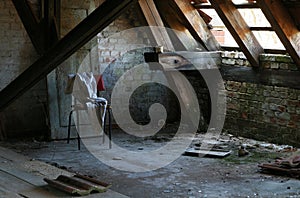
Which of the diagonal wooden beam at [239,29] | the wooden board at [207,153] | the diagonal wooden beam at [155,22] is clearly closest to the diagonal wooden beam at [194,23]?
the diagonal wooden beam at [155,22]

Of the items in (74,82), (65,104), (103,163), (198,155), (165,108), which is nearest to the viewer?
(103,163)

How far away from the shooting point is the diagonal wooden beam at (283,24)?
6.05 metres

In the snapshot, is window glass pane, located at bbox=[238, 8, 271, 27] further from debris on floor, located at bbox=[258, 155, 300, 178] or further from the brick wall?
the brick wall

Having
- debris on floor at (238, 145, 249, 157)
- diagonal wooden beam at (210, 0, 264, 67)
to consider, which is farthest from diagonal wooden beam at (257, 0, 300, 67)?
debris on floor at (238, 145, 249, 157)

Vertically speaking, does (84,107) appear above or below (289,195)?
above

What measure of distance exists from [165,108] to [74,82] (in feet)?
6.92

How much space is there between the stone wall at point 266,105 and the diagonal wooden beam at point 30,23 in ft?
8.52

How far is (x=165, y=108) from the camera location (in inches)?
343

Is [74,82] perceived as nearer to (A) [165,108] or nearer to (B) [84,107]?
(B) [84,107]

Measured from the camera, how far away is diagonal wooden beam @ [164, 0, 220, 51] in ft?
24.3

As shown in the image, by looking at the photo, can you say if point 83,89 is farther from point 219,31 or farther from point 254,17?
point 254,17

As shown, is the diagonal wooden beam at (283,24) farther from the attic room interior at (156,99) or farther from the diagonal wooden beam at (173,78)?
the diagonal wooden beam at (173,78)

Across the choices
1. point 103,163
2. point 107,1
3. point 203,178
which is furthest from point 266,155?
point 107,1

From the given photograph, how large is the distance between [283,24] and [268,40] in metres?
0.88
